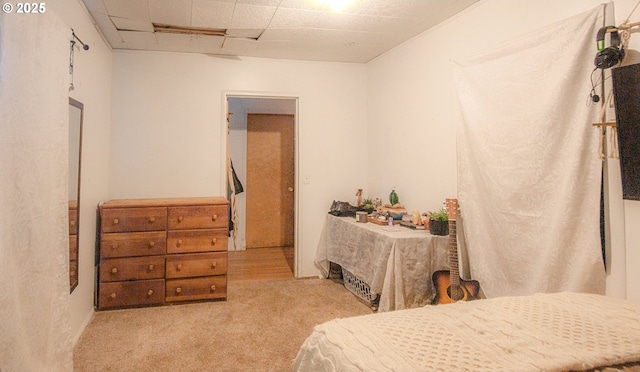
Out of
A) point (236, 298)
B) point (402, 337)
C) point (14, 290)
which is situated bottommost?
point (236, 298)

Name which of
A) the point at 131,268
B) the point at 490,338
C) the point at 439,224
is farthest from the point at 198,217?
the point at 490,338

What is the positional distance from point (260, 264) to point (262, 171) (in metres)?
1.59

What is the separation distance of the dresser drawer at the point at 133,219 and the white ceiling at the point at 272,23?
5.21 ft

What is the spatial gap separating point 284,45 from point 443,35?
1526mm

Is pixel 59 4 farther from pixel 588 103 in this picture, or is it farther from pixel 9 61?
pixel 588 103

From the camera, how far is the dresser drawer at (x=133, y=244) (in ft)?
9.53

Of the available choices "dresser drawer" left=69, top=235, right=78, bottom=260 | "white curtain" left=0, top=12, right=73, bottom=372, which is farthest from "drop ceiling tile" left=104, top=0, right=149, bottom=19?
"dresser drawer" left=69, top=235, right=78, bottom=260

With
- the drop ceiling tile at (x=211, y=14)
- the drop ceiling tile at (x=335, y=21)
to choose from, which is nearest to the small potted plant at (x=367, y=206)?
the drop ceiling tile at (x=335, y=21)

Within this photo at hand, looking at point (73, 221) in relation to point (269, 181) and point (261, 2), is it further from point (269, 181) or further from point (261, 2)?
point (269, 181)

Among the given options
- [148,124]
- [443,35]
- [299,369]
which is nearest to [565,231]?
[299,369]

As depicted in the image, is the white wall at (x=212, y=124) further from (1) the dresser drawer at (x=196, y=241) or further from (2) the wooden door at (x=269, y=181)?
(2) the wooden door at (x=269, y=181)

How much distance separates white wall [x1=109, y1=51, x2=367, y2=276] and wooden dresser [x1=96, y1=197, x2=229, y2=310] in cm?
57

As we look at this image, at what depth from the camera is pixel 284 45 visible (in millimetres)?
3436

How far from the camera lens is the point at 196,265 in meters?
3.11
